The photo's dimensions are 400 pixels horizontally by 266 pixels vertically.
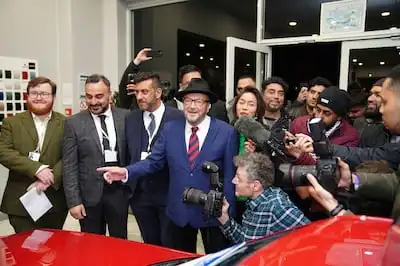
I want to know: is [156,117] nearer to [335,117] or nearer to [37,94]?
[37,94]

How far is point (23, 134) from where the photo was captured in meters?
2.30

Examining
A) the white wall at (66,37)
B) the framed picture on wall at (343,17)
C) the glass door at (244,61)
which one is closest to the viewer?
the framed picture on wall at (343,17)

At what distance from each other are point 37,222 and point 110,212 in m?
0.43

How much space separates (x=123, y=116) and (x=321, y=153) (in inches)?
50.4

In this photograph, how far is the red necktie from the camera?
210 cm

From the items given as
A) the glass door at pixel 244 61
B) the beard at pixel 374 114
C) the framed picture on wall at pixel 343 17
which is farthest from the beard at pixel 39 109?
the framed picture on wall at pixel 343 17

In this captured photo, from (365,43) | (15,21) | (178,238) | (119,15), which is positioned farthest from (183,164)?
(119,15)

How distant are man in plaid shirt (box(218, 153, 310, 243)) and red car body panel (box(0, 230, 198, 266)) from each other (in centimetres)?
43

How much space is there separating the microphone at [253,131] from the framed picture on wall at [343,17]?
234 centimetres

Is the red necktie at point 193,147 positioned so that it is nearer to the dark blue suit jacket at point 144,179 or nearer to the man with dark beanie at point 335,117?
the dark blue suit jacket at point 144,179

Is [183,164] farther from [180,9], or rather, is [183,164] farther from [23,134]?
[180,9]

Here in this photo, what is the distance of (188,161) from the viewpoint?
2.11 m

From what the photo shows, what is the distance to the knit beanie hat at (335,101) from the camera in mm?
2277

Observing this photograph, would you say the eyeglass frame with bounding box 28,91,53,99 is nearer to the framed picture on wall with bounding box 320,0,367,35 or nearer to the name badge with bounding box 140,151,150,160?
the name badge with bounding box 140,151,150,160
